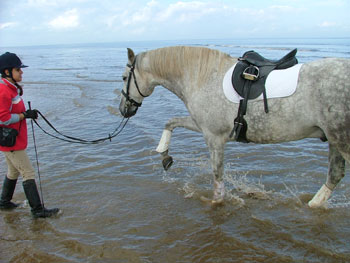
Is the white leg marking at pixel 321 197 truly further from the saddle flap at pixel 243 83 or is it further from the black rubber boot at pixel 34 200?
the black rubber boot at pixel 34 200

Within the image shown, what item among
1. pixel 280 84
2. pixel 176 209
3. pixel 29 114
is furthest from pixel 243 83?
pixel 29 114

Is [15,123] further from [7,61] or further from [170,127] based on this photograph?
[170,127]

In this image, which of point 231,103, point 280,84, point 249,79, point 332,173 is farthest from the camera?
point 332,173

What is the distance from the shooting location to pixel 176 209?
4617 mm

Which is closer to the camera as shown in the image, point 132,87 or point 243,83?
point 243,83

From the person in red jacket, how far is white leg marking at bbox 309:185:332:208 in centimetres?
394

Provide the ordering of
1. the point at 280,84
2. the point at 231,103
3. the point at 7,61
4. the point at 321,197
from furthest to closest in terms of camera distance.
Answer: the point at 321,197, the point at 7,61, the point at 231,103, the point at 280,84

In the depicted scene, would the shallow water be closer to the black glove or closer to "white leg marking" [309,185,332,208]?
"white leg marking" [309,185,332,208]

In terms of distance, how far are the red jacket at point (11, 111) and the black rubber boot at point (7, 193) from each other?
718 millimetres

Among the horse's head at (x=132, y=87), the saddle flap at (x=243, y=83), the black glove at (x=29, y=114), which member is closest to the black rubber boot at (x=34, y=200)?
the black glove at (x=29, y=114)

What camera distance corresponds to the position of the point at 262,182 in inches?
211

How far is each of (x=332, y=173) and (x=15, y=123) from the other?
4.61 metres

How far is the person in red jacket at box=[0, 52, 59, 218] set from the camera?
3952 mm

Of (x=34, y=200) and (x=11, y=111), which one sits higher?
(x=11, y=111)
